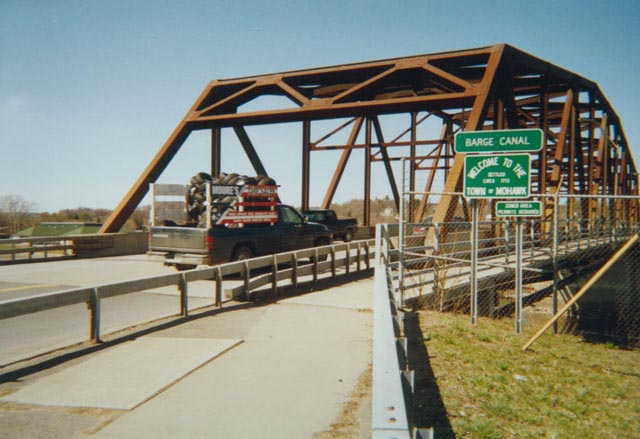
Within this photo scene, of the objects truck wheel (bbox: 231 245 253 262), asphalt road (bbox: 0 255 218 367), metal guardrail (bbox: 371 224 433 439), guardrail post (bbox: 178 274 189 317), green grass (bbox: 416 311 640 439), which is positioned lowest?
green grass (bbox: 416 311 640 439)

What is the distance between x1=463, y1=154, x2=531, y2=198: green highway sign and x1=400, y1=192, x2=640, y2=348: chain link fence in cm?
59

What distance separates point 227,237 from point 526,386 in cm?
831

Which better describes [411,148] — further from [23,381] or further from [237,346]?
[23,381]

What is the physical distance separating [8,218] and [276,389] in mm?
57437

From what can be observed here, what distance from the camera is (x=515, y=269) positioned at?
10227 millimetres

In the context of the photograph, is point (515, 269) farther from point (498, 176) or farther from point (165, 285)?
point (165, 285)

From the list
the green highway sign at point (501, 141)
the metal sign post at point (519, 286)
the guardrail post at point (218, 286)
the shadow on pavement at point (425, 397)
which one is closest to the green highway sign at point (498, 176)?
the green highway sign at point (501, 141)

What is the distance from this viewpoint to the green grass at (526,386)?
414 centimetres

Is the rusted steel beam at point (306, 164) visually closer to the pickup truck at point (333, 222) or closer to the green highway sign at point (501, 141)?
the pickup truck at point (333, 222)

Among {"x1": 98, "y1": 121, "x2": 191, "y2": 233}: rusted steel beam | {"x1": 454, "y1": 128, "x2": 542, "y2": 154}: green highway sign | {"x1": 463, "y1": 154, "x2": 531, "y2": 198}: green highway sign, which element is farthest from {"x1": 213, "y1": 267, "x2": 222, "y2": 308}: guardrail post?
{"x1": 98, "y1": 121, "x2": 191, "y2": 233}: rusted steel beam

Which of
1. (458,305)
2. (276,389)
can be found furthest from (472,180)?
(276,389)

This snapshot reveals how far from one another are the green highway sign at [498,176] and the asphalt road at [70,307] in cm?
543

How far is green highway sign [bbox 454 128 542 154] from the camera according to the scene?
7.44 metres

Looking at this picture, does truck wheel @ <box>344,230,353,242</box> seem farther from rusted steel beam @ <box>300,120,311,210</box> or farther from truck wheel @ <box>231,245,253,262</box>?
truck wheel @ <box>231,245,253,262</box>
